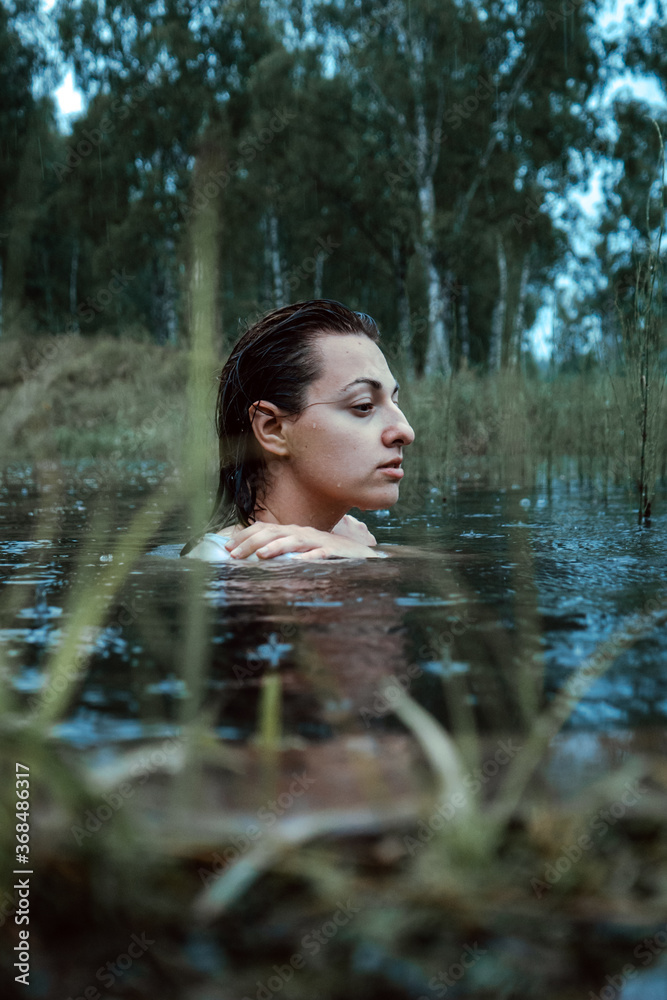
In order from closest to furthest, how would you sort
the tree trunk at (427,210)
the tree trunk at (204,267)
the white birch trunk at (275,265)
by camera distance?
the tree trunk at (204,267) → the tree trunk at (427,210) → the white birch trunk at (275,265)

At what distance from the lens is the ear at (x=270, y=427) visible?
3.52 meters

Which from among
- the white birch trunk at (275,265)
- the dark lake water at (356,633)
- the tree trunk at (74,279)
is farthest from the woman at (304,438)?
the tree trunk at (74,279)

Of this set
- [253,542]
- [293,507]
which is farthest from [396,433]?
[253,542]

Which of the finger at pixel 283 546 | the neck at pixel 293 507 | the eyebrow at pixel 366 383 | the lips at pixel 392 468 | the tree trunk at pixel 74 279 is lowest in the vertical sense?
the finger at pixel 283 546

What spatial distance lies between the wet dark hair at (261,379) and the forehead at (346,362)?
0.13ft

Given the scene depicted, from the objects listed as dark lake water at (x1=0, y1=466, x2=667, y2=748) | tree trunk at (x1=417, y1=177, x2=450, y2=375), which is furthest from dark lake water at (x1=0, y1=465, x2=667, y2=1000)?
tree trunk at (x1=417, y1=177, x2=450, y2=375)

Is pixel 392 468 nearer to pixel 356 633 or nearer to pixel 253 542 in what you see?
pixel 253 542

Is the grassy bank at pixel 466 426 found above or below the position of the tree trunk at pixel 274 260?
below

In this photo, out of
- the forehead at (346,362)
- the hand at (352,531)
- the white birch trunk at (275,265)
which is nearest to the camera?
the forehead at (346,362)

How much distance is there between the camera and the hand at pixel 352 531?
151 inches

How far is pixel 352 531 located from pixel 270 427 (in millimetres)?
676

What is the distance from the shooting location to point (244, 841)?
100 cm

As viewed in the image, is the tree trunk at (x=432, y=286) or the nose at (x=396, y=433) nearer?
the nose at (x=396, y=433)

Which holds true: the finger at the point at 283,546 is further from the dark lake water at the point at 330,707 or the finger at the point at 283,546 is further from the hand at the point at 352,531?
the hand at the point at 352,531
